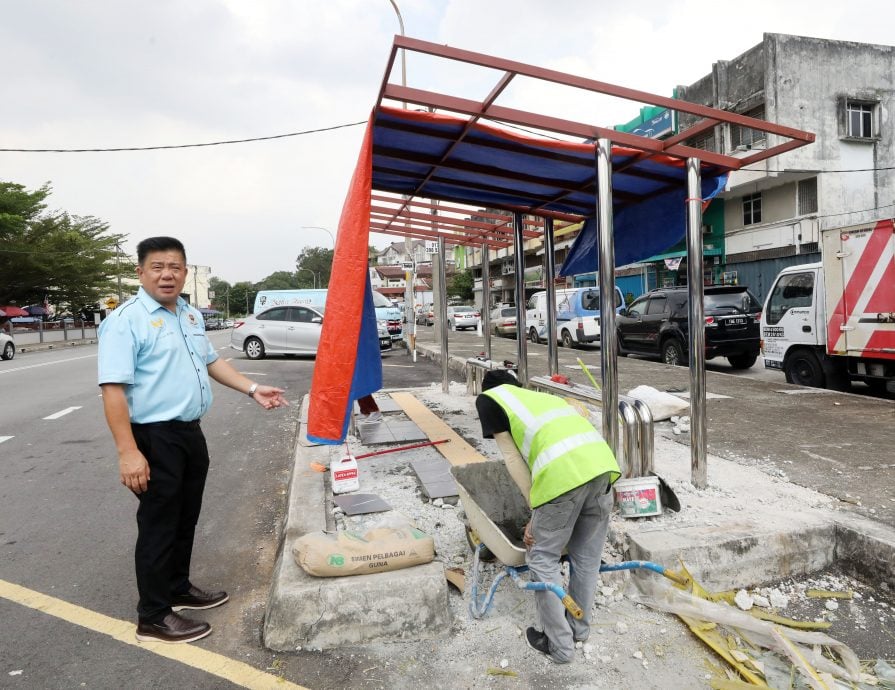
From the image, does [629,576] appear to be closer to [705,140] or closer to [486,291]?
[486,291]

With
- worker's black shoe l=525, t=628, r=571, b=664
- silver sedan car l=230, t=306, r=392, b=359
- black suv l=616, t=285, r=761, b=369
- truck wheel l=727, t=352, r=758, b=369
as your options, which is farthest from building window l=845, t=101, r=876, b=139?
worker's black shoe l=525, t=628, r=571, b=664

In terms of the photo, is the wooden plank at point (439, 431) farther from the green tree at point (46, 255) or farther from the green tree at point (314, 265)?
the green tree at point (314, 265)

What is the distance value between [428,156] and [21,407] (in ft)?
27.3

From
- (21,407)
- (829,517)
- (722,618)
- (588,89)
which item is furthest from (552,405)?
(21,407)

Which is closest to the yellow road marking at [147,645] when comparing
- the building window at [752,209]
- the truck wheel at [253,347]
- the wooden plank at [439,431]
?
the wooden plank at [439,431]

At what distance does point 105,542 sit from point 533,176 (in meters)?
4.36

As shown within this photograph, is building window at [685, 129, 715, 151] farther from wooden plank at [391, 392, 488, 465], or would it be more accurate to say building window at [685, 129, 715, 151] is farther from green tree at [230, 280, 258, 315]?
green tree at [230, 280, 258, 315]

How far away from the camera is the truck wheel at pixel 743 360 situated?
13.0m

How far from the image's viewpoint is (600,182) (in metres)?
4.15

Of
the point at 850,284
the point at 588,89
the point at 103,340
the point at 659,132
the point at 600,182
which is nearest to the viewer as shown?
the point at 103,340

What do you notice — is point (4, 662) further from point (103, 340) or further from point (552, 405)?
point (552, 405)

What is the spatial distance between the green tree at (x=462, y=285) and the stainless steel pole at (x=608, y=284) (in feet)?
145

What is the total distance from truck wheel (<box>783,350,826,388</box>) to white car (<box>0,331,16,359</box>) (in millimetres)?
23195

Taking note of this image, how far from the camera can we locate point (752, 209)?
82.2 feet
